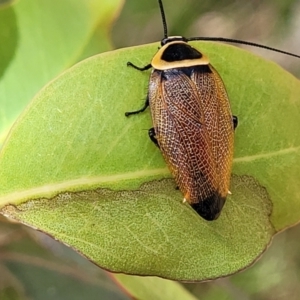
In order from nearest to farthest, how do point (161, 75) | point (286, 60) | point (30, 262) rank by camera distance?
point (161, 75) < point (30, 262) < point (286, 60)

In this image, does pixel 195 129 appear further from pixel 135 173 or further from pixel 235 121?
pixel 135 173

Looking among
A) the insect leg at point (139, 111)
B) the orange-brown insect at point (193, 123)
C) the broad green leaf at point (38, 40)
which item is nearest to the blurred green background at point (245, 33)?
the broad green leaf at point (38, 40)

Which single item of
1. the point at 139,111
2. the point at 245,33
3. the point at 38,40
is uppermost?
the point at 38,40

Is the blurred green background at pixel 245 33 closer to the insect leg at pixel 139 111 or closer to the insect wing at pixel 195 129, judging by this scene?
the insect wing at pixel 195 129

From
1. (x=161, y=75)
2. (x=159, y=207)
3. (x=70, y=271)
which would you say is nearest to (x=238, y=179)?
(x=159, y=207)

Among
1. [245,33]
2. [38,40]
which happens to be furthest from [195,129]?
[245,33]

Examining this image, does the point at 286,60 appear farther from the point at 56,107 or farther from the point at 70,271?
the point at 56,107
